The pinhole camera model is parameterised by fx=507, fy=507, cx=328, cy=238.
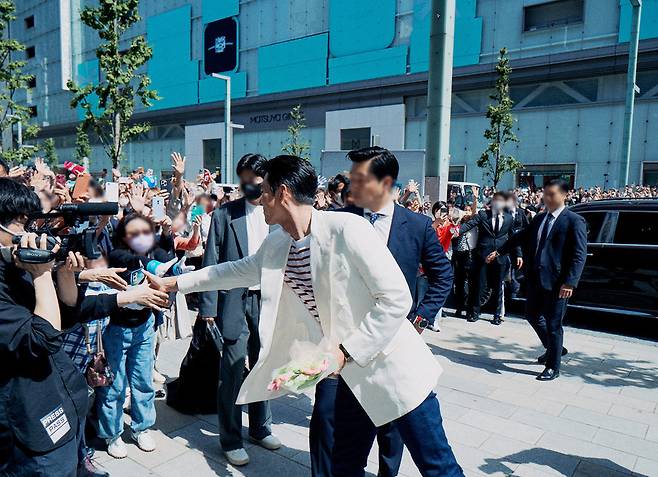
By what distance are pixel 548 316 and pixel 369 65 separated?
82.2 feet

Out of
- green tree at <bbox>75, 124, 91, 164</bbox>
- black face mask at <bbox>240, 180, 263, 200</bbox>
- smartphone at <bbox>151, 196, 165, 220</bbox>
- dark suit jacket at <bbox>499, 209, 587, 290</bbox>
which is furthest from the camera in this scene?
green tree at <bbox>75, 124, 91, 164</bbox>

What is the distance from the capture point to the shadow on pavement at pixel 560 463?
343 cm

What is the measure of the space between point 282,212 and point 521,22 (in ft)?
82.4

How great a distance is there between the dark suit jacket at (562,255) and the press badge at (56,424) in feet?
14.7

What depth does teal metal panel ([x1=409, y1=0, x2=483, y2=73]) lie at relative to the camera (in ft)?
80.4

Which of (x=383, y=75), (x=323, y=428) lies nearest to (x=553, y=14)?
(x=383, y=75)

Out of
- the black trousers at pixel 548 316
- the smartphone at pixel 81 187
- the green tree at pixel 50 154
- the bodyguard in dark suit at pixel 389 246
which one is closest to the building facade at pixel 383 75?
the green tree at pixel 50 154

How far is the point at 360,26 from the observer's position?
28219 mm

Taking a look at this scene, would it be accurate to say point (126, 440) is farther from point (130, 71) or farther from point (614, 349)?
point (130, 71)

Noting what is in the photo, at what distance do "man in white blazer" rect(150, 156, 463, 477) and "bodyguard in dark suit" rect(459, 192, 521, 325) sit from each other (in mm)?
5252

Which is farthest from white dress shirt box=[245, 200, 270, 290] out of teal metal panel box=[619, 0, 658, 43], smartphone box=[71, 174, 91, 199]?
teal metal panel box=[619, 0, 658, 43]

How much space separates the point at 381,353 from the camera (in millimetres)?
2312

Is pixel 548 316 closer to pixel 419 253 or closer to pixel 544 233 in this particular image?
pixel 544 233

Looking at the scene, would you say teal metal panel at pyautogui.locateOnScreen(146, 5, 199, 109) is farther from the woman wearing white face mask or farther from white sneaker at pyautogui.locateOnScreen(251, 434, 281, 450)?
white sneaker at pyautogui.locateOnScreen(251, 434, 281, 450)
